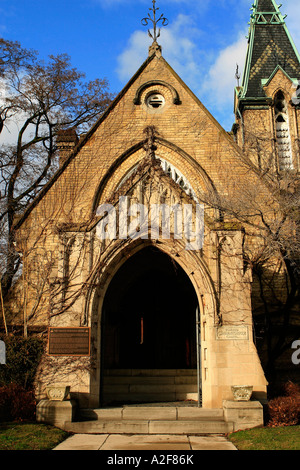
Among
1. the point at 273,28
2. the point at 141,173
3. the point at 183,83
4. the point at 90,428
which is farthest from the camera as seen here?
the point at 273,28

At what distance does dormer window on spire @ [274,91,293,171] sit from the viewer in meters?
19.2

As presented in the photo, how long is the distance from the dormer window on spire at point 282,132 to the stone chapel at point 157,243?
7 cm

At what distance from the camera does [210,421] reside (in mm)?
9680

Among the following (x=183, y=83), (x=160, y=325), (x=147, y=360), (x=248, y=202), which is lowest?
(x=147, y=360)

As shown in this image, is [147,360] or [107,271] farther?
[147,360]

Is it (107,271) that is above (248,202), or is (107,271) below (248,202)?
below

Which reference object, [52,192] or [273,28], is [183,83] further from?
[273,28]

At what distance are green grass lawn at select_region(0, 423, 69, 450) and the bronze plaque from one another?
5.48ft
